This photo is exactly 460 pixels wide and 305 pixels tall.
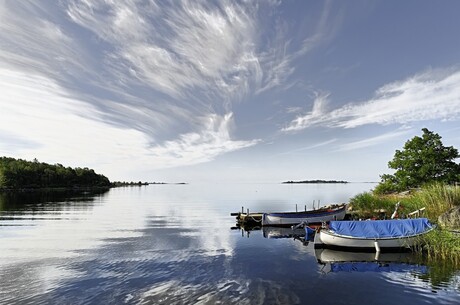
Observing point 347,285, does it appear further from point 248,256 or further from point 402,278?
point 248,256

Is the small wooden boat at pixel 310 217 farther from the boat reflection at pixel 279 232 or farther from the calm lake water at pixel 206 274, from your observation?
the calm lake water at pixel 206 274

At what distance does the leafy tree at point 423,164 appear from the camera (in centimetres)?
5081

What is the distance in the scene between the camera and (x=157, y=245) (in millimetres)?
31188

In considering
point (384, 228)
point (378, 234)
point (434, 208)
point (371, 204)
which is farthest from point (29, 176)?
point (434, 208)

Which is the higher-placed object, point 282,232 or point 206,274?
point 206,274

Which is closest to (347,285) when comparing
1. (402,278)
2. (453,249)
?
(402,278)

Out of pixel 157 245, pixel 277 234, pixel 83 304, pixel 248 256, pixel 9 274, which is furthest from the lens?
pixel 277 234

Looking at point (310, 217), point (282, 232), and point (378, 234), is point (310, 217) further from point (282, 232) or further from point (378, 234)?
point (378, 234)

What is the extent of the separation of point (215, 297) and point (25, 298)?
989cm

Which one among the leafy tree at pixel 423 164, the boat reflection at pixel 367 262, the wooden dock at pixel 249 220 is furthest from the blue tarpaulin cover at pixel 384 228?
the leafy tree at pixel 423 164

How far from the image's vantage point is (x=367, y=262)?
918 inches

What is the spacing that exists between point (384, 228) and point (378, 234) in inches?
37.2

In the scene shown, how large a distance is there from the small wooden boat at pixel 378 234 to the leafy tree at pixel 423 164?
1172 inches

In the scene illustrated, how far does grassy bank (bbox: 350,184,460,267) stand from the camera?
2197cm
